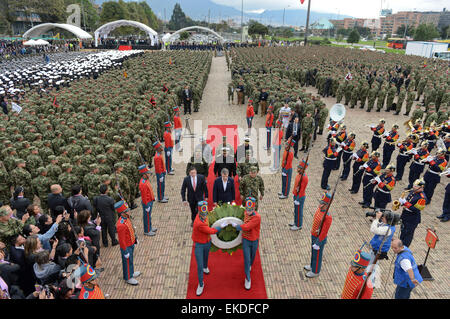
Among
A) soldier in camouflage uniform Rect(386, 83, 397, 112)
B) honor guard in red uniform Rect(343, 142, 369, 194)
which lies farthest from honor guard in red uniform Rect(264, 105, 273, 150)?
soldier in camouflage uniform Rect(386, 83, 397, 112)

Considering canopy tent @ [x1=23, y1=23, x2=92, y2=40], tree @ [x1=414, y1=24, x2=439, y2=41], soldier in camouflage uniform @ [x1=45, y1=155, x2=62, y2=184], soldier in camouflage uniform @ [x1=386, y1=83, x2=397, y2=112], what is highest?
tree @ [x1=414, y1=24, x2=439, y2=41]

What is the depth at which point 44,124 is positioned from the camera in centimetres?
1130

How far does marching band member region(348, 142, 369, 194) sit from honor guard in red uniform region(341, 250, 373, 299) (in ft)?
19.3

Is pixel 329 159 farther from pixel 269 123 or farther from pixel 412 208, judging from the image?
pixel 269 123

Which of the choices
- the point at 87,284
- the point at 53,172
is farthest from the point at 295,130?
the point at 87,284

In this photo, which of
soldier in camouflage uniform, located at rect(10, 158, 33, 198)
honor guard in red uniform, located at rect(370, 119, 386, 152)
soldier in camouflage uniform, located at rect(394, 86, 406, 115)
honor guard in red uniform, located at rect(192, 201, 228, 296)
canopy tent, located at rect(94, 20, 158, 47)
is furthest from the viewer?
canopy tent, located at rect(94, 20, 158, 47)

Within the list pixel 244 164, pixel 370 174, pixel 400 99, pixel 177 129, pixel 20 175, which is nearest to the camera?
pixel 20 175

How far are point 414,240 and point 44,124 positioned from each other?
42.2 feet

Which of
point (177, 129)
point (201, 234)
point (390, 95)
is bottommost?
point (201, 234)

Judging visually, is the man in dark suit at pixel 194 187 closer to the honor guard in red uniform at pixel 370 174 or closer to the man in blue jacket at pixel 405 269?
the man in blue jacket at pixel 405 269

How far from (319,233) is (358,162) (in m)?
4.86

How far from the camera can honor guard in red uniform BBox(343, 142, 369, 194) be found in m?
9.35

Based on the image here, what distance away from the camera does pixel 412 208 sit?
6559mm

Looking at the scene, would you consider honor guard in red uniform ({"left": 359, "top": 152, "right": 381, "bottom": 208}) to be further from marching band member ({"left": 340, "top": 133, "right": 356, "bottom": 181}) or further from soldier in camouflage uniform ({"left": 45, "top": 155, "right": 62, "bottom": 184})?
soldier in camouflage uniform ({"left": 45, "top": 155, "right": 62, "bottom": 184})
